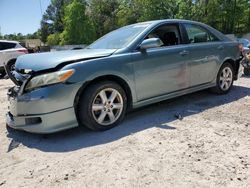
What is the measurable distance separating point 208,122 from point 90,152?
1.88 m

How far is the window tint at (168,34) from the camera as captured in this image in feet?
17.1

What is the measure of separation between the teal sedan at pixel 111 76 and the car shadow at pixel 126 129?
188 mm

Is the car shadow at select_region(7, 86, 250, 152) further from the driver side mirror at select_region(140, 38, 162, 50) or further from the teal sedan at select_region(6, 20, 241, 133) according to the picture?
the driver side mirror at select_region(140, 38, 162, 50)

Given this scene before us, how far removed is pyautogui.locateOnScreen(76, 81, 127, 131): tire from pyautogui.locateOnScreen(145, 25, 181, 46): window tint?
4.40 ft

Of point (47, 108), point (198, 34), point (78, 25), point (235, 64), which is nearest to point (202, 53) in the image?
point (198, 34)

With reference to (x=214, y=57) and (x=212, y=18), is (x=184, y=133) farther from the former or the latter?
(x=212, y=18)

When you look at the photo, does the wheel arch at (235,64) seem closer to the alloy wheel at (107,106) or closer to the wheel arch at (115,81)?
the wheel arch at (115,81)

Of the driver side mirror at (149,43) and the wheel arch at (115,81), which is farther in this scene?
the driver side mirror at (149,43)

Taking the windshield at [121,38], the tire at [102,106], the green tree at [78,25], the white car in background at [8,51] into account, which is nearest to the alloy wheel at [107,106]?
the tire at [102,106]

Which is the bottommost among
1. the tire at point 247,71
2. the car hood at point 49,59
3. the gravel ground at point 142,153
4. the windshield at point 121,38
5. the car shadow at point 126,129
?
the gravel ground at point 142,153

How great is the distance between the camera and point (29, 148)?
390 centimetres

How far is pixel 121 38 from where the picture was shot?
5.07m

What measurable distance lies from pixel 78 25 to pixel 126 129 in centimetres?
4626

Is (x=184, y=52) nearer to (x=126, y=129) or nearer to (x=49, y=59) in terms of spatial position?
(x=126, y=129)
